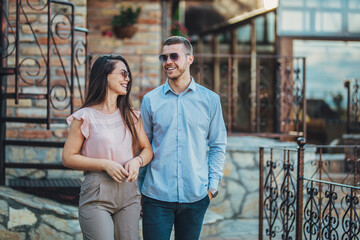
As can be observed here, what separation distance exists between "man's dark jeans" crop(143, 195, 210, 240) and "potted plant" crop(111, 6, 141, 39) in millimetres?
5499

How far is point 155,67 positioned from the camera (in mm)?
8242

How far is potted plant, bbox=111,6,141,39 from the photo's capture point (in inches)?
319

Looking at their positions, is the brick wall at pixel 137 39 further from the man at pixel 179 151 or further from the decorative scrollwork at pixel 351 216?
the man at pixel 179 151

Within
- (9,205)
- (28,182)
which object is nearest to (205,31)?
(28,182)

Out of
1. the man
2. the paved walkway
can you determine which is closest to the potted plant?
the paved walkway

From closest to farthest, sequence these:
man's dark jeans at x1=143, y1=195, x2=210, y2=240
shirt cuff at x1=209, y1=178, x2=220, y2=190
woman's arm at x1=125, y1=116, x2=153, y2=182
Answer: woman's arm at x1=125, y1=116, x2=153, y2=182
man's dark jeans at x1=143, y1=195, x2=210, y2=240
shirt cuff at x1=209, y1=178, x2=220, y2=190

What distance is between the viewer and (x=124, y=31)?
8203 millimetres

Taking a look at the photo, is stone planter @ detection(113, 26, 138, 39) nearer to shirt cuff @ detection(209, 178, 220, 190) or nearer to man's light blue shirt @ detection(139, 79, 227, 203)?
man's light blue shirt @ detection(139, 79, 227, 203)

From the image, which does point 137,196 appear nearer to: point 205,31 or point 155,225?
point 155,225

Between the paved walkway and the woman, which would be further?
the paved walkway

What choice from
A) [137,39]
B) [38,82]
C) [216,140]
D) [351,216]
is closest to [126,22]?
[137,39]

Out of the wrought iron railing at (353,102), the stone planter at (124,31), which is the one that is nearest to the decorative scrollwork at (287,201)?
the wrought iron railing at (353,102)

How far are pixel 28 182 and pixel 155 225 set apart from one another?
327cm

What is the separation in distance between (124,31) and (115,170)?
5798 mm
